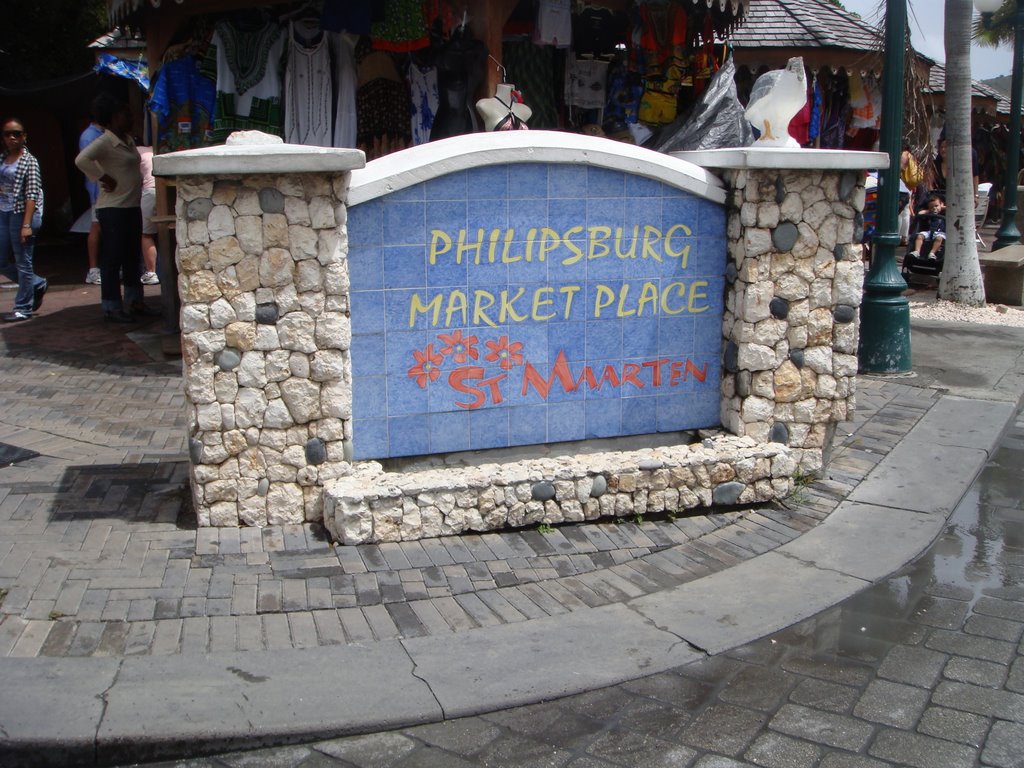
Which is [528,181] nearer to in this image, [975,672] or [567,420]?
[567,420]

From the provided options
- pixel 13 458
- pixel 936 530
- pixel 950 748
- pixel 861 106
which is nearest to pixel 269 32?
pixel 13 458

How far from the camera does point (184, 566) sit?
16.5 feet

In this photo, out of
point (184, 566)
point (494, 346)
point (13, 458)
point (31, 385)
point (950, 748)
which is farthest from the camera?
point (31, 385)

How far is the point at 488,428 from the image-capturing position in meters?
5.84

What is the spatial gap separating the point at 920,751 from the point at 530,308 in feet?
9.75

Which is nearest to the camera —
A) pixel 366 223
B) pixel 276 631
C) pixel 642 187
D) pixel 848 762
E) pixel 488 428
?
pixel 848 762

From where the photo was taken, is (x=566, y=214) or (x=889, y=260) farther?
(x=889, y=260)

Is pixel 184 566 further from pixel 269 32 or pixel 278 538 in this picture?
pixel 269 32

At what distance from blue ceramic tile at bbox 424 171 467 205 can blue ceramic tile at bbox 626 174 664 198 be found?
97 centimetres

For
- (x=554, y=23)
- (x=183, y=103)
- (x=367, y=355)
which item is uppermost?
(x=554, y=23)

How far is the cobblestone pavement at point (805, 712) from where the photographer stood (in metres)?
3.76

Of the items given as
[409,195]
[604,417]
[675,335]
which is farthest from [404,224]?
[675,335]

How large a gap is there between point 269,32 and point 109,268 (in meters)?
3.01

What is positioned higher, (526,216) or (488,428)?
(526,216)
